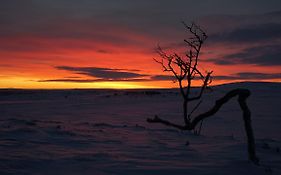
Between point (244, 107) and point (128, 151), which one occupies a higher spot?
point (244, 107)

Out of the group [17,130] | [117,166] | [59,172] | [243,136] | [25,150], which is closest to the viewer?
[59,172]

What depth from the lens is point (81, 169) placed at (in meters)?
7.26

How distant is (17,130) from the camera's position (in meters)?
11.9

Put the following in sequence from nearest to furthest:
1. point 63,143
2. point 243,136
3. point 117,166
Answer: point 117,166, point 63,143, point 243,136

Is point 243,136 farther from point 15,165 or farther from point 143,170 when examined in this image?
point 15,165

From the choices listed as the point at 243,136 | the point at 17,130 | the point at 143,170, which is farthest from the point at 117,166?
the point at 243,136

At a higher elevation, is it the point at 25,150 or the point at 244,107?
the point at 244,107

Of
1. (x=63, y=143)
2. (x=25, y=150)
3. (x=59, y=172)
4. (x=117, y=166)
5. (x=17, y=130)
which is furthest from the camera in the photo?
(x=17, y=130)

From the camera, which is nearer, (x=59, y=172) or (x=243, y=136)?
(x=59, y=172)

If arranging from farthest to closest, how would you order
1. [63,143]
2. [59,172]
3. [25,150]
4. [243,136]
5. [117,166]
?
[243,136]
[63,143]
[25,150]
[117,166]
[59,172]

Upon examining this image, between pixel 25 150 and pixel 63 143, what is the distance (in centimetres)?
153

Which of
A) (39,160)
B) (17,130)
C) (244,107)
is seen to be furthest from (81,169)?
(17,130)

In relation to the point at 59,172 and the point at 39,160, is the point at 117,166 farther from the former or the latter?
the point at 39,160

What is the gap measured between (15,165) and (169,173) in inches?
109
